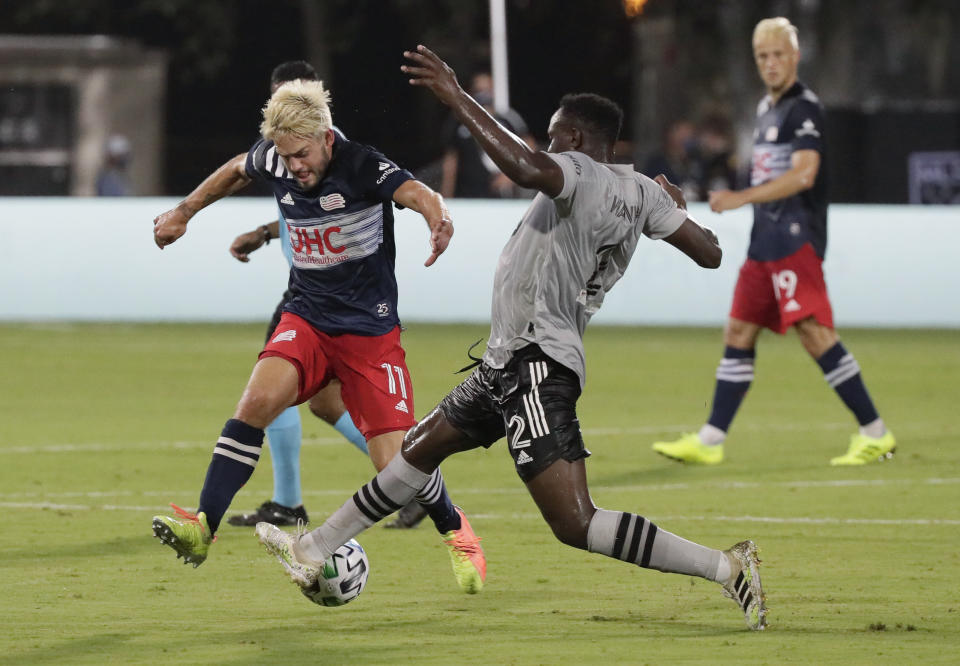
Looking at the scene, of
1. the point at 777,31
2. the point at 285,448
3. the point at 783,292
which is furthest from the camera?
the point at 783,292

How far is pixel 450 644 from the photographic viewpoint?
6.49 meters

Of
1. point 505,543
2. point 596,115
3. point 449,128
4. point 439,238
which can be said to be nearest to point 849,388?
point 505,543

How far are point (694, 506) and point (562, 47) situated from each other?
28795 mm

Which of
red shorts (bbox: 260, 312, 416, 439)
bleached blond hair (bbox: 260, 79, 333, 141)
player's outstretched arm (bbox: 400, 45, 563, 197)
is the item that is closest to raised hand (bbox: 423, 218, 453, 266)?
player's outstretched arm (bbox: 400, 45, 563, 197)

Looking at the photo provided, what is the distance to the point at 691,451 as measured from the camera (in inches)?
441

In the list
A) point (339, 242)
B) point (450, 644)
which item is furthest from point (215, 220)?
point (450, 644)

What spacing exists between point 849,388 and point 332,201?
4763mm

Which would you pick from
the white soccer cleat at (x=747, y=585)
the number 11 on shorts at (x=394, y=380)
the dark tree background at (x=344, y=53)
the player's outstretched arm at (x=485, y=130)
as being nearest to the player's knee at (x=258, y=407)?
the number 11 on shorts at (x=394, y=380)

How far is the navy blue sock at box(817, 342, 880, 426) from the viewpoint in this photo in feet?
36.6

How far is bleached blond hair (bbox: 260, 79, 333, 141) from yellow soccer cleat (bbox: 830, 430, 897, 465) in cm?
519

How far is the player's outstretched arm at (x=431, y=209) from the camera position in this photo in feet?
22.0

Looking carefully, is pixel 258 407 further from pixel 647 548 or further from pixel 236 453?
pixel 647 548

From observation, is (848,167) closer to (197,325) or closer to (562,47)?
(197,325)

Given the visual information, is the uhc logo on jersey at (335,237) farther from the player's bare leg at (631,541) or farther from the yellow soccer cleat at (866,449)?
the yellow soccer cleat at (866,449)
